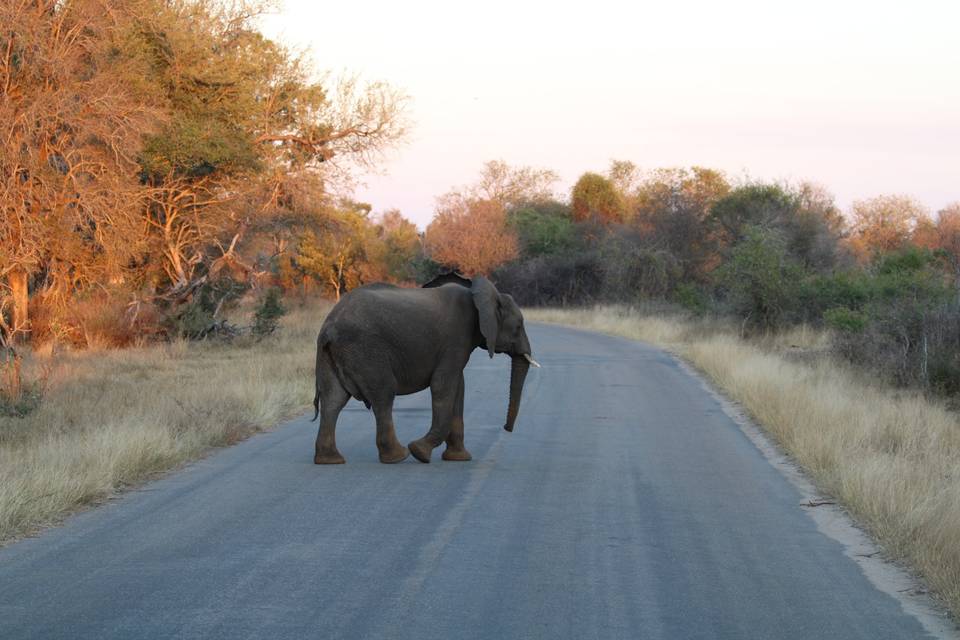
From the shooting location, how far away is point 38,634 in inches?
214

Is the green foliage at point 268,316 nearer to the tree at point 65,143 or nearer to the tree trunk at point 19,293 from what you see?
the tree at point 65,143

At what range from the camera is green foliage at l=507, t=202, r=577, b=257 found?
66875 millimetres

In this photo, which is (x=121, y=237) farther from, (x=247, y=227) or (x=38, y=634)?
(x=38, y=634)

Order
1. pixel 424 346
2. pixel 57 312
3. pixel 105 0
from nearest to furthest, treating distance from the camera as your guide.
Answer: pixel 424 346, pixel 105 0, pixel 57 312

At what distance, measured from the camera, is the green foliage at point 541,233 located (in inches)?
2633

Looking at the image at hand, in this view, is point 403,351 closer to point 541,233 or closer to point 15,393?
point 15,393

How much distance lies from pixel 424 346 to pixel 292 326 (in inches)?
976

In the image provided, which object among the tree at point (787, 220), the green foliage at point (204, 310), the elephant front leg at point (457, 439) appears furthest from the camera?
the tree at point (787, 220)

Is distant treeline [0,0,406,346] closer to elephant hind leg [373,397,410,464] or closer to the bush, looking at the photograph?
the bush

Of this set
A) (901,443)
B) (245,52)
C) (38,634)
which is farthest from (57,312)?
(38,634)

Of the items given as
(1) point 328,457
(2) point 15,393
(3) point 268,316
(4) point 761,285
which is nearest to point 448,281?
(1) point 328,457

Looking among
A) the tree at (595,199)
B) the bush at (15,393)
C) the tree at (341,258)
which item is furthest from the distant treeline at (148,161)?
the tree at (595,199)

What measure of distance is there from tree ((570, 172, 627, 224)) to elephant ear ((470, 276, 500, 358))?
214 ft

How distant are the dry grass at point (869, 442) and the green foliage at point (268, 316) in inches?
433
